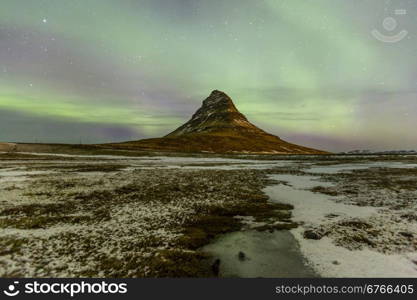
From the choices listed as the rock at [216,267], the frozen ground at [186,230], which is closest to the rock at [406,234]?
the frozen ground at [186,230]

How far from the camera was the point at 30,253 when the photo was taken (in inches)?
400

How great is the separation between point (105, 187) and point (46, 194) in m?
5.09

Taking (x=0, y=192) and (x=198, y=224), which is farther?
(x=0, y=192)

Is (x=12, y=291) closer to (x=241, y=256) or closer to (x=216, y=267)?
(x=216, y=267)

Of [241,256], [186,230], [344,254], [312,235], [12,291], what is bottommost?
[12,291]

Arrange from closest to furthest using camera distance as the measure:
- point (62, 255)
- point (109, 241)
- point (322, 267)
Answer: point (322, 267)
point (62, 255)
point (109, 241)

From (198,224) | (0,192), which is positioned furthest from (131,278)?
(0,192)

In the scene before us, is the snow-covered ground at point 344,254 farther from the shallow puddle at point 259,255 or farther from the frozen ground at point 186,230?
the shallow puddle at point 259,255

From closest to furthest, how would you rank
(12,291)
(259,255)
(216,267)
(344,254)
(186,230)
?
(12,291) → (216,267) → (344,254) → (259,255) → (186,230)

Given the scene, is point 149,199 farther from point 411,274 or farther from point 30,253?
point 411,274

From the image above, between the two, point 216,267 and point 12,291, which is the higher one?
point 216,267

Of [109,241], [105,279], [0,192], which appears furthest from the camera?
[0,192]

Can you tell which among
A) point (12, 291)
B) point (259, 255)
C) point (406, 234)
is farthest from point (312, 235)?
point (12, 291)

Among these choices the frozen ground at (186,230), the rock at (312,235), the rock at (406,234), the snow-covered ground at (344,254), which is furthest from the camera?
the rock at (312,235)
